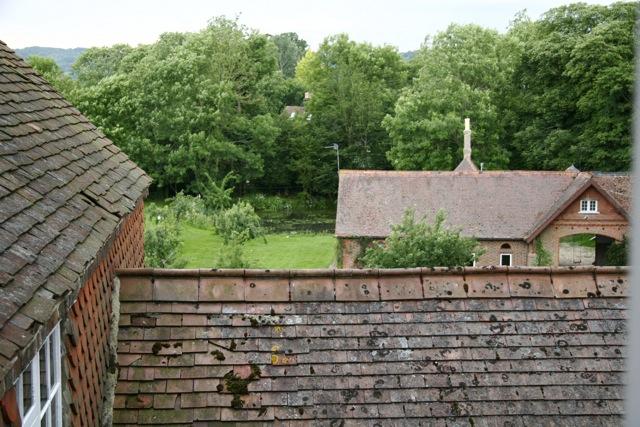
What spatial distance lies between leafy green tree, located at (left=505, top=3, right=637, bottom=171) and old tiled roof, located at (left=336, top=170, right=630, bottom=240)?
23.3ft

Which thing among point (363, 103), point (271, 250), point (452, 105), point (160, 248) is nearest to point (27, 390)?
point (160, 248)

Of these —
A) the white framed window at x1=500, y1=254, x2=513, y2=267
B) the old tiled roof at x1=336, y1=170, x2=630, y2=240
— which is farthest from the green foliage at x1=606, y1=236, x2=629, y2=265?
the white framed window at x1=500, y1=254, x2=513, y2=267

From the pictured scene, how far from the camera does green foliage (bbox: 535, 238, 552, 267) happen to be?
28484mm

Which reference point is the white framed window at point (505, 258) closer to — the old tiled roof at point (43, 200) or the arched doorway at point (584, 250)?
the arched doorway at point (584, 250)

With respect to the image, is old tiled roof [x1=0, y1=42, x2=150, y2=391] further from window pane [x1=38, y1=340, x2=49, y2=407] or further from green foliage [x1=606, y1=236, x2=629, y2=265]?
green foliage [x1=606, y1=236, x2=629, y2=265]

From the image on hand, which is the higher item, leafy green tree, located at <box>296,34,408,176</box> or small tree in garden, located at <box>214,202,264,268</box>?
leafy green tree, located at <box>296,34,408,176</box>

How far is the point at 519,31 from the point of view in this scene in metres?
49.5

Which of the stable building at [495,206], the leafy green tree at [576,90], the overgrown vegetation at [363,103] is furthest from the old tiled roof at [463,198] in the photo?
the leafy green tree at [576,90]

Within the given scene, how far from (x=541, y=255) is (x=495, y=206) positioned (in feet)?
9.17

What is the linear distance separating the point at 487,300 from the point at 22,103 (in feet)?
14.0

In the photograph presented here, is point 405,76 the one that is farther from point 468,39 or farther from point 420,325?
point 420,325

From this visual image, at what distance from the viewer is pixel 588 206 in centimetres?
2853

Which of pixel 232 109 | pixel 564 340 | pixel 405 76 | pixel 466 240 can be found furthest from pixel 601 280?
pixel 405 76

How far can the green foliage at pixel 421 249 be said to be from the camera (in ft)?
61.4
